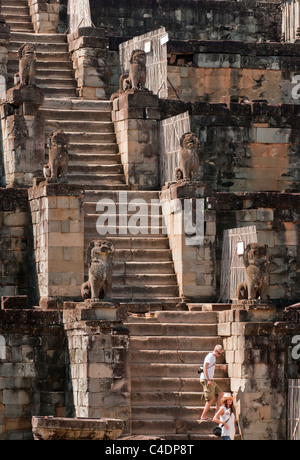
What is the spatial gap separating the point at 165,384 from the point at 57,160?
6093 mm

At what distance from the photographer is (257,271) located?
4575 cm

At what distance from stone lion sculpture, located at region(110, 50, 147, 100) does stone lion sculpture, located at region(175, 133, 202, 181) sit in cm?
329

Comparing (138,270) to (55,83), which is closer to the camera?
(138,270)

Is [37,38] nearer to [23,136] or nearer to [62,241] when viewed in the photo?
[23,136]

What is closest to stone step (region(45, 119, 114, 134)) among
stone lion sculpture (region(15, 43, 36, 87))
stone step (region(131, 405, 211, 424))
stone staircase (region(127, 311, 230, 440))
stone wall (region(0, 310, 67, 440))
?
stone lion sculpture (region(15, 43, 36, 87))

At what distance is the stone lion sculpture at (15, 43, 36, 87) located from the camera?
2002 inches

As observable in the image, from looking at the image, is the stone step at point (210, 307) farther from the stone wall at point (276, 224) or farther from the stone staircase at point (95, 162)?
the stone wall at point (276, 224)

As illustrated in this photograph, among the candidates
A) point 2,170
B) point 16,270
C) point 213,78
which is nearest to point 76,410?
point 16,270

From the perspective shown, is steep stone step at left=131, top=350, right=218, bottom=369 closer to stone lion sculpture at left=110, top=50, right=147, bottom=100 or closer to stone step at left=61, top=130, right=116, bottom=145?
stone step at left=61, top=130, right=116, bottom=145

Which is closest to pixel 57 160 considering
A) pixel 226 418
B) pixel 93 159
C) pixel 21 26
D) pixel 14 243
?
pixel 14 243

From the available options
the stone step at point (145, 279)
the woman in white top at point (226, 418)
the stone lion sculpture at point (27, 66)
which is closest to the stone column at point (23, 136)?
the stone lion sculpture at point (27, 66)

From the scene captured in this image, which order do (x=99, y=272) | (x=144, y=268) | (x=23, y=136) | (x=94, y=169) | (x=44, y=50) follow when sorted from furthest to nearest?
(x=44, y=50)
(x=94, y=169)
(x=23, y=136)
(x=144, y=268)
(x=99, y=272)

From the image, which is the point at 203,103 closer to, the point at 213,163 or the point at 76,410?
the point at 213,163

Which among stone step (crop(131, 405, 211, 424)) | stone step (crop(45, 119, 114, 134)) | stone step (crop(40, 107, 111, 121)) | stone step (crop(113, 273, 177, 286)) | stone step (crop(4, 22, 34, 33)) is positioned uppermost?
stone step (crop(4, 22, 34, 33))
